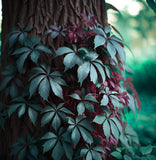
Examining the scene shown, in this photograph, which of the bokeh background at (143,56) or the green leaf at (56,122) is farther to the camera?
the bokeh background at (143,56)

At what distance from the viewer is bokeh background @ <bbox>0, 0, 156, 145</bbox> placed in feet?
9.27

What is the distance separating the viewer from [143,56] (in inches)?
118

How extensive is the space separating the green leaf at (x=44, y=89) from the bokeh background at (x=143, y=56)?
84.4 inches

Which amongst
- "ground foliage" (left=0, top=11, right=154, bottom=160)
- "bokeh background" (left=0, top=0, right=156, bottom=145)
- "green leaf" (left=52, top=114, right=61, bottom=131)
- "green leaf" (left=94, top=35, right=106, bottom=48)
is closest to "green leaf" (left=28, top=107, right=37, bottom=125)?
"ground foliage" (left=0, top=11, right=154, bottom=160)

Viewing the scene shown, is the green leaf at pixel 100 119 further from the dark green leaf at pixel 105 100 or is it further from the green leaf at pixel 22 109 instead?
the green leaf at pixel 22 109

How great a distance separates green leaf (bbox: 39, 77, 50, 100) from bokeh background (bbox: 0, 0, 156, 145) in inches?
84.4

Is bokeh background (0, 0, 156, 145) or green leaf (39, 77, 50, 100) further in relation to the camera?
bokeh background (0, 0, 156, 145)

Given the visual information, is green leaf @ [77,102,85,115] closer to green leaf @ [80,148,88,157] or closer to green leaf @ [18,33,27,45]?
green leaf @ [80,148,88,157]

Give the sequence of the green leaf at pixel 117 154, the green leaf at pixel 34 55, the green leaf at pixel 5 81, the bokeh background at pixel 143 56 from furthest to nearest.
Result: the bokeh background at pixel 143 56, the green leaf at pixel 117 154, the green leaf at pixel 5 81, the green leaf at pixel 34 55

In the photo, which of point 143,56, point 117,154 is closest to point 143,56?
point 143,56

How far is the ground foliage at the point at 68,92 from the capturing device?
950 mm

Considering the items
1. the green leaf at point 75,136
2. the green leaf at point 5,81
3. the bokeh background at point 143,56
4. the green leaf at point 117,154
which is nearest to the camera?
the green leaf at point 75,136

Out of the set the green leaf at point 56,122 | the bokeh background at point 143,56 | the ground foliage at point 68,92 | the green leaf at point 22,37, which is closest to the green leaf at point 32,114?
the ground foliage at point 68,92

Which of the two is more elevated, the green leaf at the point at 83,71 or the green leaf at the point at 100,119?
the green leaf at the point at 83,71
